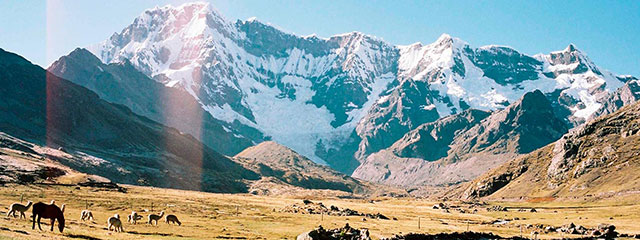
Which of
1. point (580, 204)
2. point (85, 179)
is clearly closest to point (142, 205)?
point (85, 179)

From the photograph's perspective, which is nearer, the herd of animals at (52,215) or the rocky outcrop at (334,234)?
the herd of animals at (52,215)

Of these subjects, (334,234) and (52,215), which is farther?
(334,234)

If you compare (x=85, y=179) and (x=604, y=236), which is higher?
(x=85, y=179)

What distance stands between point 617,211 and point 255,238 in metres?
133

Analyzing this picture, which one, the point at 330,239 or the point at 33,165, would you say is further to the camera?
the point at 33,165

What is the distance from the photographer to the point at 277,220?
298 feet

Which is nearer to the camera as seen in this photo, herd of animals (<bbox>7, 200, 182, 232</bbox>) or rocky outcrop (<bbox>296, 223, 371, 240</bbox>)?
herd of animals (<bbox>7, 200, 182, 232</bbox>)

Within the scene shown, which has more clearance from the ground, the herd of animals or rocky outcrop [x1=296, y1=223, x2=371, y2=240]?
the herd of animals

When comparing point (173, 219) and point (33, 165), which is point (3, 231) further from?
point (33, 165)

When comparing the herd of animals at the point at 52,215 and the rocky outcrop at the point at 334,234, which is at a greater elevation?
the herd of animals at the point at 52,215

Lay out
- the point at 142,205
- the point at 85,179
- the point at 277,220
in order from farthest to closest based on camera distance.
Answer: the point at 85,179, the point at 142,205, the point at 277,220

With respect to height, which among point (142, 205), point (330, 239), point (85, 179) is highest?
point (85, 179)

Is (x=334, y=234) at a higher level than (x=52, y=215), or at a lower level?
lower

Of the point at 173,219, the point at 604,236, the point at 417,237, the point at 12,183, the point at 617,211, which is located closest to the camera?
the point at 417,237
